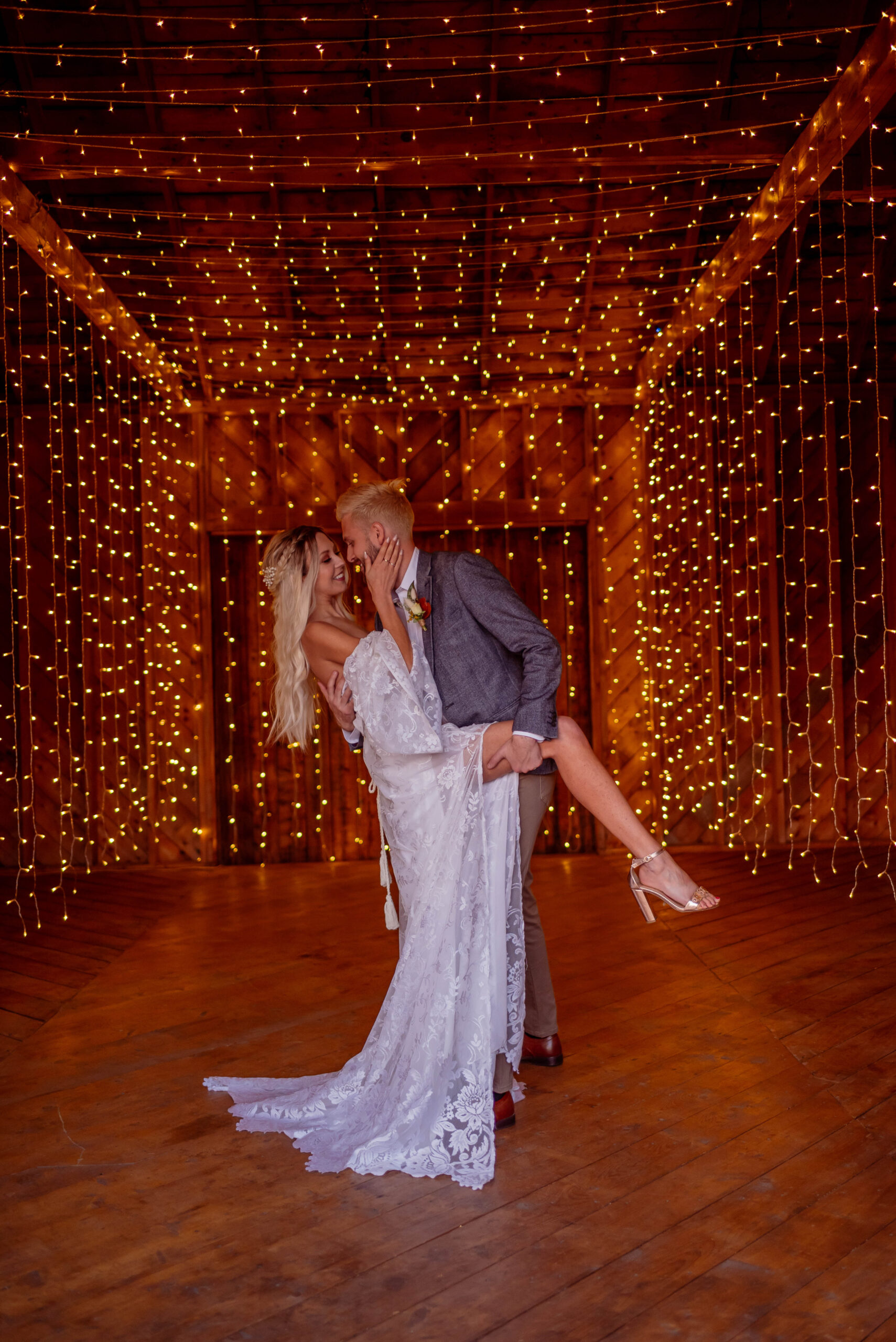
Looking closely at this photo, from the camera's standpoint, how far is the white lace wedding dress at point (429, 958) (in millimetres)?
2354

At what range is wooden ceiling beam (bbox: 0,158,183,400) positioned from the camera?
172 inches

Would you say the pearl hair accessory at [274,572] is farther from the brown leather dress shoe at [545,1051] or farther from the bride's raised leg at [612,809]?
the brown leather dress shoe at [545,1051]

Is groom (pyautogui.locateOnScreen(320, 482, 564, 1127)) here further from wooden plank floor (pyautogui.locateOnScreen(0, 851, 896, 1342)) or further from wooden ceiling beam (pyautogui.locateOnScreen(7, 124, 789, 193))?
wooden ceiling beam (pyautogui.locateOnScreen(7, 124, 789, 193))

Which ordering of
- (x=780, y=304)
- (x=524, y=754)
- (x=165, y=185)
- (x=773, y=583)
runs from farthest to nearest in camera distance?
1. (x=773, y=583)
2. (x=780, y=304)
3. (x=165, y=185)
4. (x=524, y=754)

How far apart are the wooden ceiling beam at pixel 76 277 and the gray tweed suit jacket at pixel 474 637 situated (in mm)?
2846

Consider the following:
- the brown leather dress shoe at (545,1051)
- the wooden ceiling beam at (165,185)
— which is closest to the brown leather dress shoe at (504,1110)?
the brown leather dress shoe at (545,1051)

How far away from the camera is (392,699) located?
251 cm

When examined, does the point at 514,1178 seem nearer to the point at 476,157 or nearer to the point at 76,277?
the point at 476,157

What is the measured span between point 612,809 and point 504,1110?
73 centimetres

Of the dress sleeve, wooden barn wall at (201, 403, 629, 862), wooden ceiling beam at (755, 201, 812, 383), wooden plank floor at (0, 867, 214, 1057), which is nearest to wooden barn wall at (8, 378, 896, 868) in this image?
wooden barn wall at (201, 403, 629, 862)

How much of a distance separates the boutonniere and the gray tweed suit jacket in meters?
0.01

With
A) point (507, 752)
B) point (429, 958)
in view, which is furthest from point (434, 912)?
point (507, 752)

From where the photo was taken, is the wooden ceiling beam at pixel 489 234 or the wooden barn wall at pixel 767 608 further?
the wooden barn wall at pixel 767 608

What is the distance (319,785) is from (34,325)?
3.21 m
